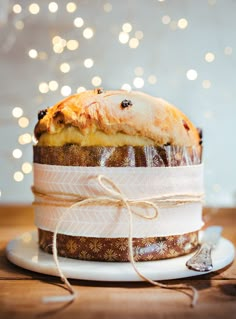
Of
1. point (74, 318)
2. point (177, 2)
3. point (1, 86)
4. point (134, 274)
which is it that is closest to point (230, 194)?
point (177, 2)

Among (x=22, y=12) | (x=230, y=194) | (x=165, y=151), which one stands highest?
(x=22, y=12)

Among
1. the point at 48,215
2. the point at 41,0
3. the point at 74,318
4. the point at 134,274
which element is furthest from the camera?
the point at 41,0

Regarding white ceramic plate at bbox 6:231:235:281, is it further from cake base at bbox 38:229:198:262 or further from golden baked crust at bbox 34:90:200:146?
golden baked crust at bbox 34:90:200:146

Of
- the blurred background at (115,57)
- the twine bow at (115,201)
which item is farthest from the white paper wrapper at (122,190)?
the blurred background at (115,57)

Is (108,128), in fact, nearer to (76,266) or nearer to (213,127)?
(76,266)

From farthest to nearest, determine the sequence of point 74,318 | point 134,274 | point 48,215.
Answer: point 48,215
point 134,274
point 74,318

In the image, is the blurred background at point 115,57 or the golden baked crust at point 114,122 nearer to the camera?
the golden baked crust at point 114,122

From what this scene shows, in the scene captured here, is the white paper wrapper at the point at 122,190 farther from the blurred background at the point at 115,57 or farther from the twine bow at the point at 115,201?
the blurred background at the point at 115,57
